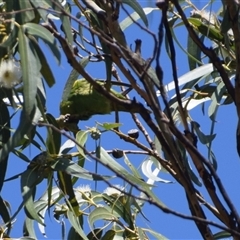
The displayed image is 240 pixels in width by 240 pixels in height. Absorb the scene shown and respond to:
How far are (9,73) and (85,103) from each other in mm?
314

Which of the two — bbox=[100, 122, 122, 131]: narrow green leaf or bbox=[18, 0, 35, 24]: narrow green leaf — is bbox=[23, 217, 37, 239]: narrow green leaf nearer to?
bbox=[100, 122, 122, 131]: narrow green leaf

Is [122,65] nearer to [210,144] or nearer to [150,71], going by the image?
[150,71]

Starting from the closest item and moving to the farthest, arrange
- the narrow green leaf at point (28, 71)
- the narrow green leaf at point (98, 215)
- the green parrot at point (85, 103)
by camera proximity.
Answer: the narrow green leaf at point (28, 71) < the green parrot at point (85, 103) < the narrow green leaf at point (98, 215)

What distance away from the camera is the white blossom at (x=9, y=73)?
3.57 ft

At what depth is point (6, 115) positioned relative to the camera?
1.28 m

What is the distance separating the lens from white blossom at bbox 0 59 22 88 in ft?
3.57

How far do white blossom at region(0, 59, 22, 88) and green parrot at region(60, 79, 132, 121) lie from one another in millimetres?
281

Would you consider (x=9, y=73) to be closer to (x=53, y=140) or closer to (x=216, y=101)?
(x=53, y=140)

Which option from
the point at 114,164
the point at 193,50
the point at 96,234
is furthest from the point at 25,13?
the point at 96,234

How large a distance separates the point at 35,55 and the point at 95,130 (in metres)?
0.35

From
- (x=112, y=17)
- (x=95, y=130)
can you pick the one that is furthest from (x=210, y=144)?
(x=112, y=17)

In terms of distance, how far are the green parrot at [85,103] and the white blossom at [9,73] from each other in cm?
28

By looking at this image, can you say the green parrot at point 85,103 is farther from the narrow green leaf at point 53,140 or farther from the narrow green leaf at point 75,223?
the narrow green leaf at point 75,223

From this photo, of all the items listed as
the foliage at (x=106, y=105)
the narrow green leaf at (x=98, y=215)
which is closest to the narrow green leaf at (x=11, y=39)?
the foliage at (x=106, y=105)
